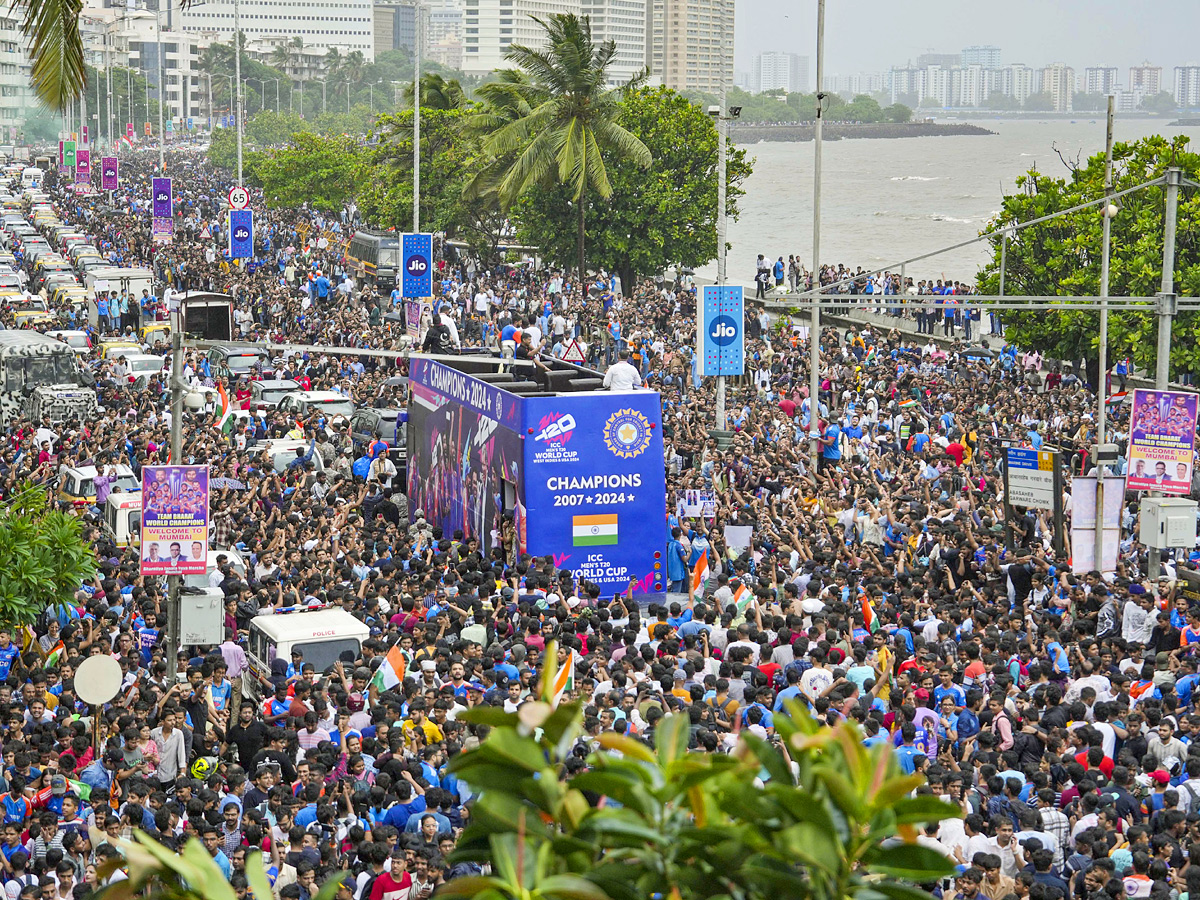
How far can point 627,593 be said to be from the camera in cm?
1817

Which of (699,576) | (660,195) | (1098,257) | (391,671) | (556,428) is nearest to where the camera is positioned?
(391,671)

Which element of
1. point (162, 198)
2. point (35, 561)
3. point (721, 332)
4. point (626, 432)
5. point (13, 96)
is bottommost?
point (35, 561)

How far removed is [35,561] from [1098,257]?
26509 millimetres

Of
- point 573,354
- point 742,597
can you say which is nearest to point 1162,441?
point 742,597

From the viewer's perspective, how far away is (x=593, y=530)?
18141 mm

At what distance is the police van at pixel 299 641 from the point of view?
13789 millimetres

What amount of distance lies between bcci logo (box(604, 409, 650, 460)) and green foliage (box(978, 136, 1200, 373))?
54.1 feet

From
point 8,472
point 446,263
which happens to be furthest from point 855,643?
point 446,263

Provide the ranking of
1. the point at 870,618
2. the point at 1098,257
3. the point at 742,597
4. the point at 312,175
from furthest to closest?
the point at 312,175 → the point at 1098,257 → the point at 742,597 → the point at 870,618

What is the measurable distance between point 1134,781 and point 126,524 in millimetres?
14048

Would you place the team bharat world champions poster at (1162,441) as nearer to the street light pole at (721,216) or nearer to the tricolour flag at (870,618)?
the tricolour flag at (870,618)

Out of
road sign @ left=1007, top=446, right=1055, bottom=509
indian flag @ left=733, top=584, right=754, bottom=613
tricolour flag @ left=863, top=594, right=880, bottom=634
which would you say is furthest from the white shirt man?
tricolour flag @ left=863, top=594, right=880, bottom=634

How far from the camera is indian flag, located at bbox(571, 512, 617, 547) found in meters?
18.1

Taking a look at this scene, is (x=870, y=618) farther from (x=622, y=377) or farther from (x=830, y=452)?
(x=830, y=452)
